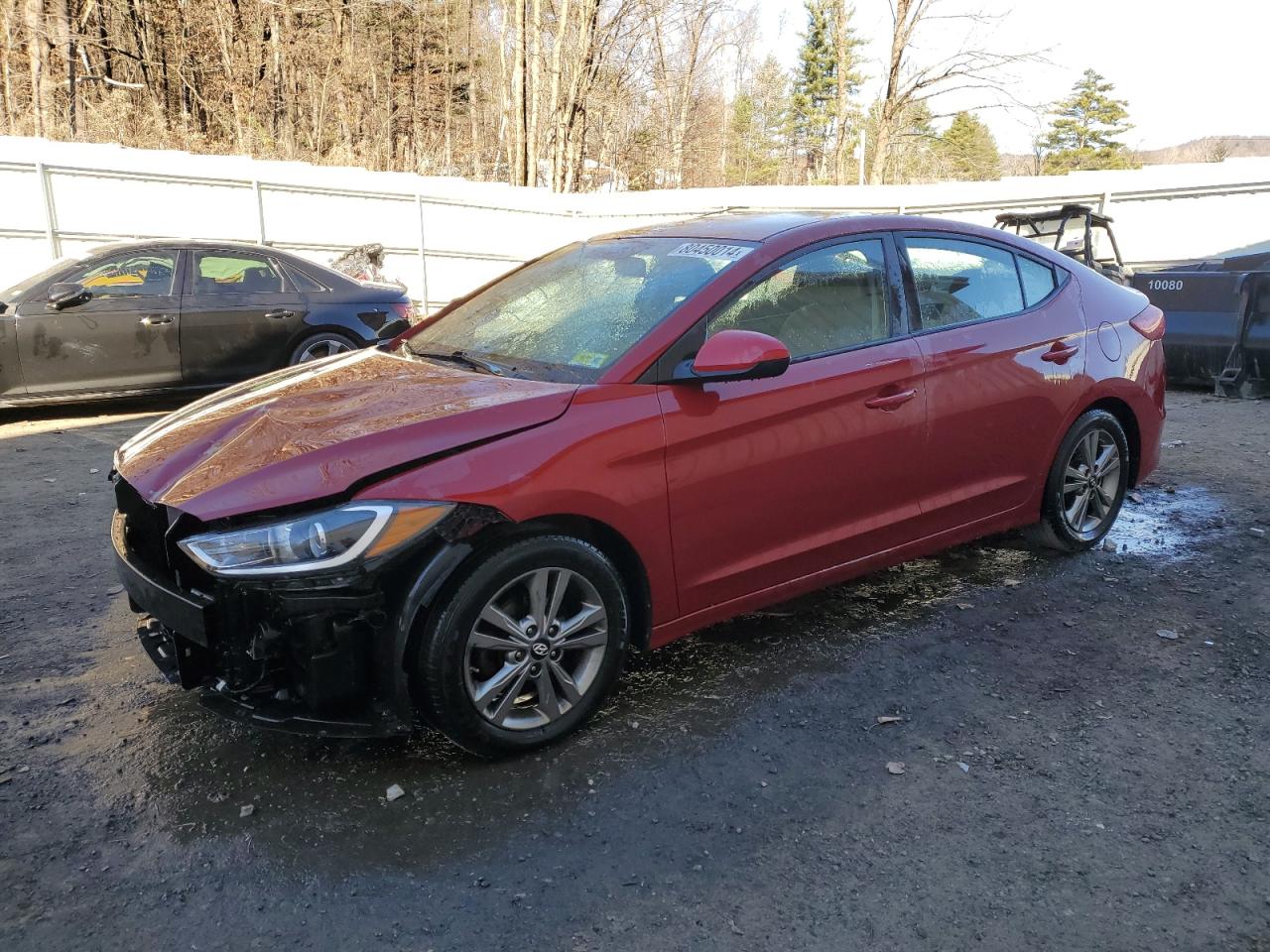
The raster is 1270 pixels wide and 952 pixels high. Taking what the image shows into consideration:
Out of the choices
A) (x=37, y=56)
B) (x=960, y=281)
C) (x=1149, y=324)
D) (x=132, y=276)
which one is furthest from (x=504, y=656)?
(x=37, y=56)

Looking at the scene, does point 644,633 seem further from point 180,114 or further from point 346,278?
point 180,114

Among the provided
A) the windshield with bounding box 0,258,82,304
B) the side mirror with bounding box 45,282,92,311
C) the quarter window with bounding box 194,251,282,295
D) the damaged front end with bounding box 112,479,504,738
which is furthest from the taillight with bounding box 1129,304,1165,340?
the windshield with bounding box 0,258,82,304

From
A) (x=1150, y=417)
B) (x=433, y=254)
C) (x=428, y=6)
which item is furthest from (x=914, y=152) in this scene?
(x=1150, y=417)

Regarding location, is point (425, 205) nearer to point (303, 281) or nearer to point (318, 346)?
point (303, 281)

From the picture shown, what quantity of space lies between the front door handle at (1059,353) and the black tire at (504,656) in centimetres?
243

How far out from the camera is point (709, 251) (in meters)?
3.72

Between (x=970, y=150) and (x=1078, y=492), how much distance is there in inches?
2733

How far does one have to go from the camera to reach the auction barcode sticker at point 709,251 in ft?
11.9

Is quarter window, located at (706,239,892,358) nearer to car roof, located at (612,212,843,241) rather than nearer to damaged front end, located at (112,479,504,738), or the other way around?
car roof, located at (612,212,843,241)

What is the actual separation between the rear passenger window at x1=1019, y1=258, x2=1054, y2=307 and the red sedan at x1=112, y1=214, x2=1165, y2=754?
0.02m

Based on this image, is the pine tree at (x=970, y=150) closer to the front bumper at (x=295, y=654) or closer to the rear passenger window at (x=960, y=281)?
the rear passenger window at (x=960, y=281)

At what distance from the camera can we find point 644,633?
3250mm

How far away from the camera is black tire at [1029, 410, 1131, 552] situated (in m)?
4.57

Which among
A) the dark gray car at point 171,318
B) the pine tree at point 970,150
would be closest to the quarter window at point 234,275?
the dark gray car at point 171,318
